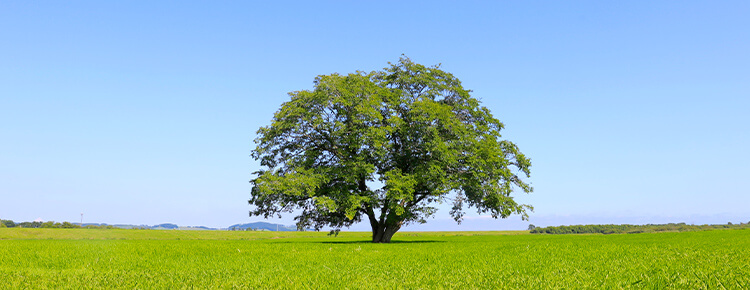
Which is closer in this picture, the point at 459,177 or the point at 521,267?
the point at 521,267

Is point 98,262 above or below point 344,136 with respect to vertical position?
below

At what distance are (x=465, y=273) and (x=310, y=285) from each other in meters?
3.18

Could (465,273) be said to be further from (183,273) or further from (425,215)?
(425,215)

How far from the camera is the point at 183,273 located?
10.0m

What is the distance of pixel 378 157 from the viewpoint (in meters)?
30.8

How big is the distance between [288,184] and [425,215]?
10.8 m

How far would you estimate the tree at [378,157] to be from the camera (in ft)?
96.0

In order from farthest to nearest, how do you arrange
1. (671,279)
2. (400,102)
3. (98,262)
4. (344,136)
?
(400,102), (344,136), (98,262), (671,279)

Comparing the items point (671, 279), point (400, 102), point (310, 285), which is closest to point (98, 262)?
point (310, 285)

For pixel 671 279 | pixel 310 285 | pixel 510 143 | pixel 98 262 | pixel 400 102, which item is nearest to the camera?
pixel 671 279

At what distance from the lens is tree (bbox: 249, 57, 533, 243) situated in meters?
29.3

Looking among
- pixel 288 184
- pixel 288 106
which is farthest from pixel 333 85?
pixel 288 184

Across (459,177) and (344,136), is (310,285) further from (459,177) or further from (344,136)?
(459,177)

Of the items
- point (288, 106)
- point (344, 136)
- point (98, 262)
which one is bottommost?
point (98, 262)
